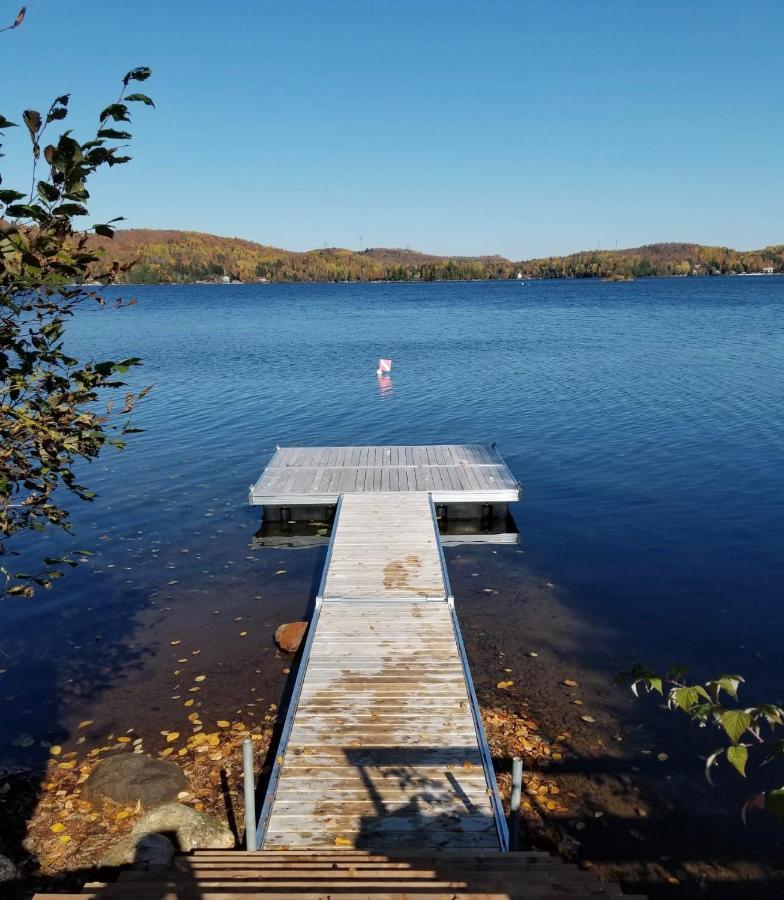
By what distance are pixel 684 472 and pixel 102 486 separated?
19.4 meters

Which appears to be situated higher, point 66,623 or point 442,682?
point 442,682

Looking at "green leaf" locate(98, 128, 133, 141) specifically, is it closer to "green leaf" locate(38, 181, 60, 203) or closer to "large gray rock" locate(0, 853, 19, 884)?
"green leaf" locate(38, 181, 60, 203)

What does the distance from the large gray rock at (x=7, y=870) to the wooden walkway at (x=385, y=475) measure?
1166 centimetres

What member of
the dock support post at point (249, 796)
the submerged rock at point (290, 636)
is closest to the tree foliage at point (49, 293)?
the dock support post at point (249, 796)

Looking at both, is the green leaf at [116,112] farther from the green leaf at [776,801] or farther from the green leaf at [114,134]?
the green leaf at [776,801]

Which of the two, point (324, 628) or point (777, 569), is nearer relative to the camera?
point (324, 628)

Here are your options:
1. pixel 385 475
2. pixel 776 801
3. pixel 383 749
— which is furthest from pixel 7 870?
pixel 385 475

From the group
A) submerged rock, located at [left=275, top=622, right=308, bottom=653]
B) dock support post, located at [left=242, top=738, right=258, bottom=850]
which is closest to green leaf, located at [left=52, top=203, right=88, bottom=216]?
dock support post, located at [left=242, top=738, right=258, bottom=850]

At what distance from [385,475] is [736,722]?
17.4 meters

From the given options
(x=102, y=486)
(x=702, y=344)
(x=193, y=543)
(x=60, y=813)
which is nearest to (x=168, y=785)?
(x=60, y=813)

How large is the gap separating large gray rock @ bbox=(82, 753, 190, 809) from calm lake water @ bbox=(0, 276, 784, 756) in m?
2.34

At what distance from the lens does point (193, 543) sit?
18000 millimetres

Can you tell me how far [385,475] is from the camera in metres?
20.0

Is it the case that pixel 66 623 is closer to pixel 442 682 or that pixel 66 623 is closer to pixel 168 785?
pixel 168 785
